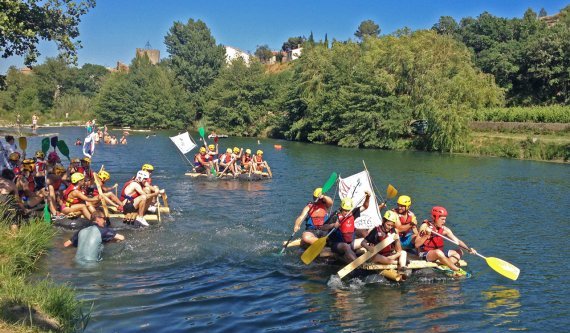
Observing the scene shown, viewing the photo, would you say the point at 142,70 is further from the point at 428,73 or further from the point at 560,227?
the point at 560,227

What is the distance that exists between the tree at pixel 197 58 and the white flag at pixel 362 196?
73.4m

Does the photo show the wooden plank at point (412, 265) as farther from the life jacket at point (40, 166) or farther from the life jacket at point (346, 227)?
the life jacket at point (40, 166)

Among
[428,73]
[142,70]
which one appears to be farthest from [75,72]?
[428,73]

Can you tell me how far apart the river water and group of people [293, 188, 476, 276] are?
1.77ft

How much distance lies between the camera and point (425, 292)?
10.9m

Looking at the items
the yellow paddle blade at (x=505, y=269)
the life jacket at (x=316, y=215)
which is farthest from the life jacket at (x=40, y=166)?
the yellow paddle blade at (x=505, y=269)

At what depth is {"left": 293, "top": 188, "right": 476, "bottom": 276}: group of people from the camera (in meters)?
11.3

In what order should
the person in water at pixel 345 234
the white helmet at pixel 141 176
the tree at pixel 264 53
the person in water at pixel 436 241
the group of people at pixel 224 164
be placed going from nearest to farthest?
the person in water at pixel 436 241
the person in water at pixel 345 234
the white helmet at pixel 141 176
the group of people at pixel 224 164
the tree at pixel 264 53

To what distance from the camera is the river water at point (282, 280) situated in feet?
30.7

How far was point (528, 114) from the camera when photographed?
46281mm

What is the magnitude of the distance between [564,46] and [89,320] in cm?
5614

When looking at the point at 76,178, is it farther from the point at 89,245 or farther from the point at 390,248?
the point at 390,248

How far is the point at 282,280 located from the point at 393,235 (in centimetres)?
253

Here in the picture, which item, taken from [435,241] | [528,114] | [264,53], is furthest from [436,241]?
[264,53]
